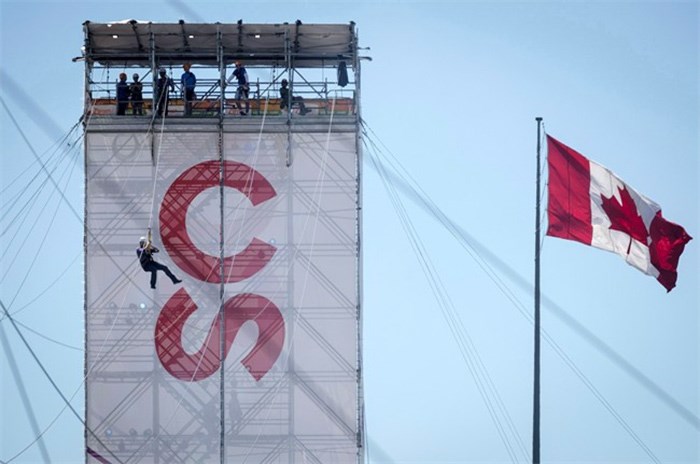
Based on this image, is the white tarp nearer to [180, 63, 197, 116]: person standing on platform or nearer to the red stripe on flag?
[180, 63, 197, 116]: person standing on platform

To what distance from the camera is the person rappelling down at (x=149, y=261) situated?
1698 inches

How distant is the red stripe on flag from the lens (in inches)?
1689

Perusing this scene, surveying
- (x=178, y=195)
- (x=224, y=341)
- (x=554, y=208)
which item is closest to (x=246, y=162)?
(x=178, y=195)

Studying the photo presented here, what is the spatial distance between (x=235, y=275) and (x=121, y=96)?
19.2 ft

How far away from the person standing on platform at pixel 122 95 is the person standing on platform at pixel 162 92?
85 centimetres

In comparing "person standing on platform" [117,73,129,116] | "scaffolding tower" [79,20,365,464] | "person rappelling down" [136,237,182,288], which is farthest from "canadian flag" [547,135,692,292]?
"person standing on platform" [117,73,129,116]

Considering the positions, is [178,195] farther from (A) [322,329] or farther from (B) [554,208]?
(B) [554,208]

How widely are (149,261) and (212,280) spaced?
2241mm

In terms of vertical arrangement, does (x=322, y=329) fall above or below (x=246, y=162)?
below

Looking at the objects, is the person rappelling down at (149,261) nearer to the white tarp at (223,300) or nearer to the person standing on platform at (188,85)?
the white tarp at (223,300)

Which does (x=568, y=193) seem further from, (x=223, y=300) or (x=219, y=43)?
(x=219, y=43)

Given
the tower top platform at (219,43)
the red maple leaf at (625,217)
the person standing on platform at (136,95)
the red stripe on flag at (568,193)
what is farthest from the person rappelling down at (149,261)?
the red maple leaf at (625,217)

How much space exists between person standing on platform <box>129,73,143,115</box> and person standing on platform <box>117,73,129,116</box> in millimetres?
137

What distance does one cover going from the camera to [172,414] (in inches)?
1750
